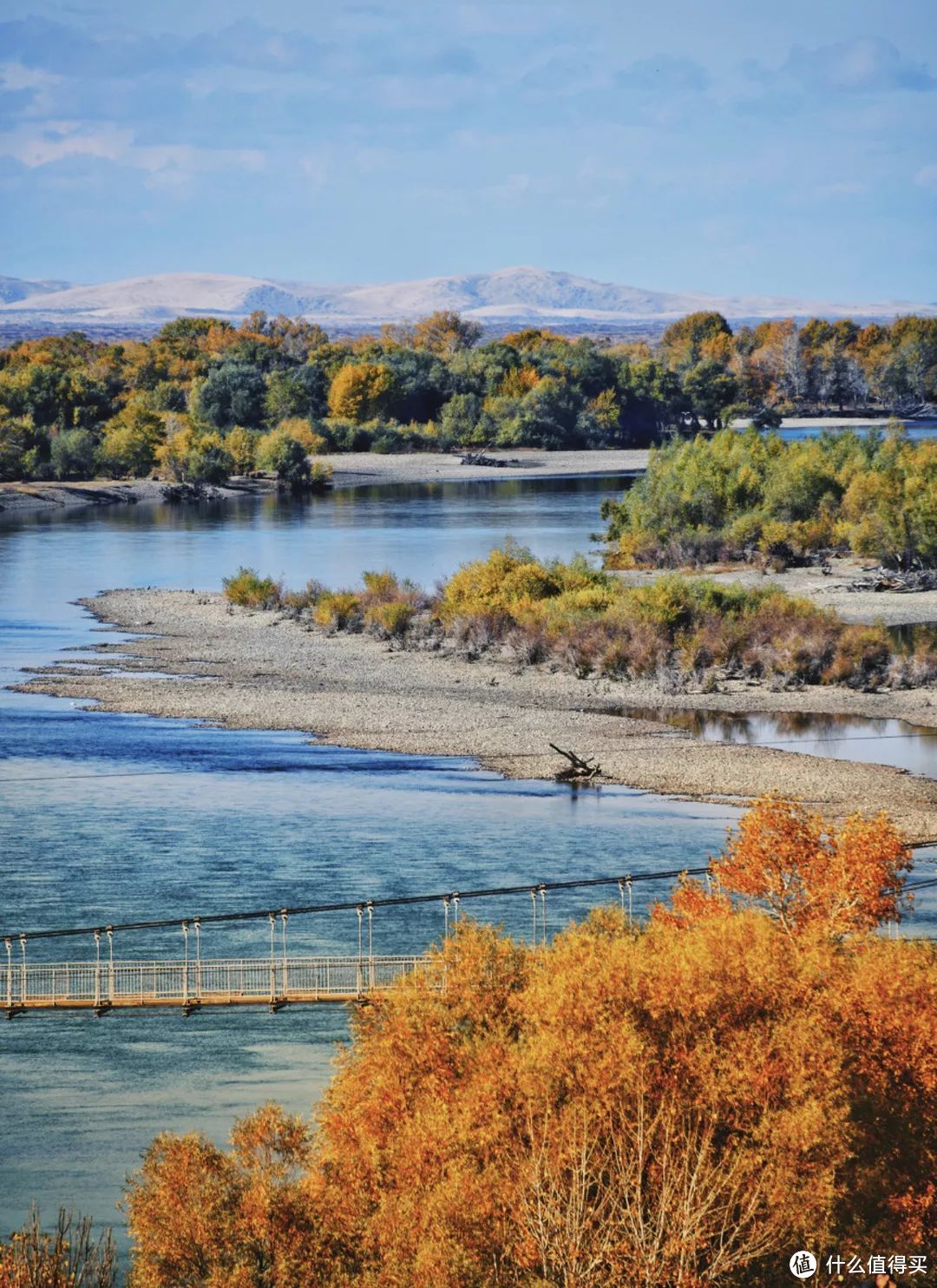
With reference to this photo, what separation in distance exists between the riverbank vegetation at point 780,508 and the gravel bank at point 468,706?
19.2 m

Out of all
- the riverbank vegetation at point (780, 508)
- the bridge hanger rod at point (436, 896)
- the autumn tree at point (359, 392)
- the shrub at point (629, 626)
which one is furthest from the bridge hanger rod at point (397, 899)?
the autumn tree at point (359, 392)

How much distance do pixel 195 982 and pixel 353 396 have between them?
103160 millimetres

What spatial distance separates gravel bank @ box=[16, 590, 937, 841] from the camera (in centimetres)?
3372

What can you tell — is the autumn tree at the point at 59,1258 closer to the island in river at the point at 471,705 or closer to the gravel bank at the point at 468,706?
the island in river at the point at 471,705

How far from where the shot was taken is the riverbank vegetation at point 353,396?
10388 cm

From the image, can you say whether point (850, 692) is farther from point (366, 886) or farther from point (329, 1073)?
point (329, 1073)

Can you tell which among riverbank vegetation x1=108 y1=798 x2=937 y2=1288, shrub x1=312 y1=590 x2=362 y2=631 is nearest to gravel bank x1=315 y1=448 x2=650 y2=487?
shrub x1=312 y1=590 x2=362 y2=631

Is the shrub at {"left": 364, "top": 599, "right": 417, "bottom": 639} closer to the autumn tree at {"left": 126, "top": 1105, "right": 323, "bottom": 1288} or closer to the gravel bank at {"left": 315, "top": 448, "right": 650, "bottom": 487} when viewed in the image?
the autumn tree at {"left": 126, "top": 1105, "right": 323, "bottom": 1288}

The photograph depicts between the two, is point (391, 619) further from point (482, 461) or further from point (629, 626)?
point (482, 461)

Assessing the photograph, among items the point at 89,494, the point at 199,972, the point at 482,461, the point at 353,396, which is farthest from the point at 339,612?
the point at 353,396

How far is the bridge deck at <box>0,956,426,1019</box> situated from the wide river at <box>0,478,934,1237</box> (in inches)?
17.4

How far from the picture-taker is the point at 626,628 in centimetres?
4584

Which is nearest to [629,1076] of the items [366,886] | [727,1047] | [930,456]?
[727,1047]

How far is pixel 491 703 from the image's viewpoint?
135 feet
